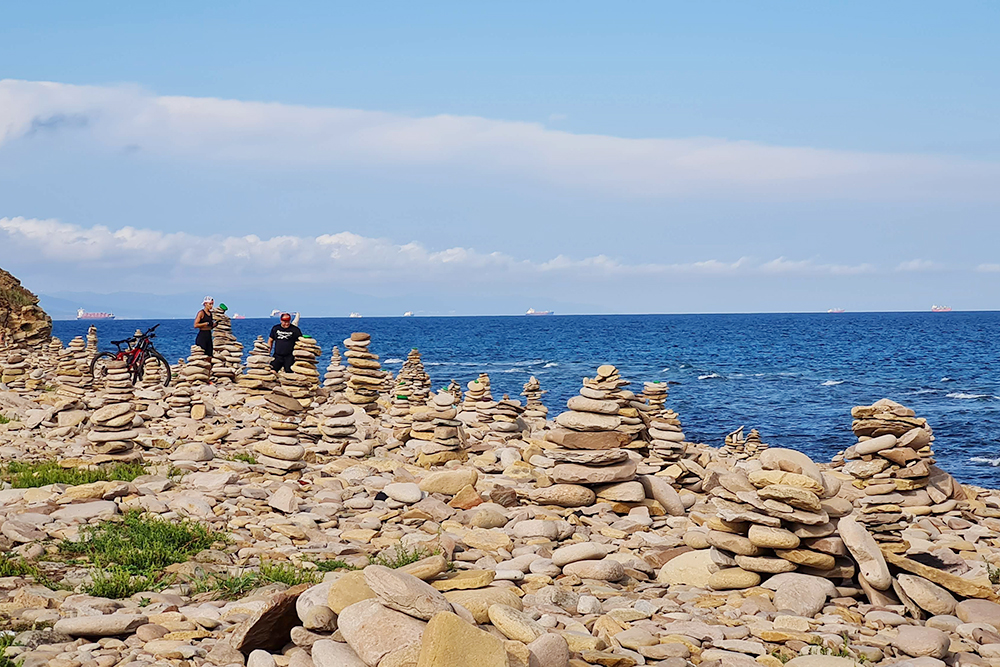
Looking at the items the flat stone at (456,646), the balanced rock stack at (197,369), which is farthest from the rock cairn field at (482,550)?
the balanced rock stack at (197,369)

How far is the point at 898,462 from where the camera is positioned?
46.6ft

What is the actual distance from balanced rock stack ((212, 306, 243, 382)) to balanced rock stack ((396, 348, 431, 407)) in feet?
20.3

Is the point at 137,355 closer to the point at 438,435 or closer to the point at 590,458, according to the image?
the point at 438,435

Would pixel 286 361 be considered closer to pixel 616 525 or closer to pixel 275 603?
pixel 616 525

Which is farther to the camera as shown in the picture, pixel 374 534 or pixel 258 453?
pixel 258 453

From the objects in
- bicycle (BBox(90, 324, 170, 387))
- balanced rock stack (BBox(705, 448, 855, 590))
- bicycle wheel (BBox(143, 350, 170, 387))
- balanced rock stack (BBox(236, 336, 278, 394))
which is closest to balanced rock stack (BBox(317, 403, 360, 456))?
Result: balanced rock stack (BBox(236, 336, 278, 394))

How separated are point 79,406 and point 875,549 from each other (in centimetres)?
1752

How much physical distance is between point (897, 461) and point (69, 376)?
26688 millimetres

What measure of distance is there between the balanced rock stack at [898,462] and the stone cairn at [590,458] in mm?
4334

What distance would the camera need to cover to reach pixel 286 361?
26266 mm

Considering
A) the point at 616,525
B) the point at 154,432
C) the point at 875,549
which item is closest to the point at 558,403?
the point at 154,432

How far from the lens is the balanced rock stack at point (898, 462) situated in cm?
1391

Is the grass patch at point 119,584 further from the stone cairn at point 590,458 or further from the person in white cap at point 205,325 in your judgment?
the person in white cap at point 205,325

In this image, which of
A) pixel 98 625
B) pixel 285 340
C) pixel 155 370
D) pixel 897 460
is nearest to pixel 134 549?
pixel 98 625
